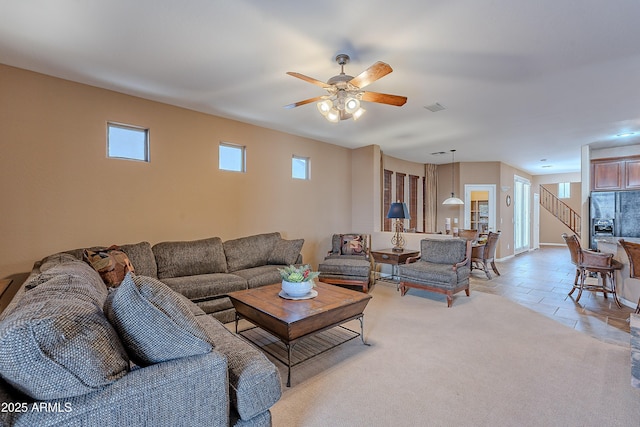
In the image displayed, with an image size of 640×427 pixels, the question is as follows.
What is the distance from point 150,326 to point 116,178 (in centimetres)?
309

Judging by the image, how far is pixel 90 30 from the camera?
239 centimetres

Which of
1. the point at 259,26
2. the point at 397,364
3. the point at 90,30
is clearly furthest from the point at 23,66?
the point at 397,364

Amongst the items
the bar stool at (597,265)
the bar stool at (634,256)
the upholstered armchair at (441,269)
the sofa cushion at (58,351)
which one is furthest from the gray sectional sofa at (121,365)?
the bar stool at (597,265)

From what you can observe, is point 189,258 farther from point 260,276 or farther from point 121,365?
point 121,365

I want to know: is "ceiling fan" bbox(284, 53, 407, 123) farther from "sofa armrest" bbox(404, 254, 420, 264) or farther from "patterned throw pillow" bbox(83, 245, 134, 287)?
"sofa armrest" bbox(404, 254, 420, 264)

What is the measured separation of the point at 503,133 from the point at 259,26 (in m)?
4.87

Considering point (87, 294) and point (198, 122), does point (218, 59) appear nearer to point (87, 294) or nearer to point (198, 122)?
point (198, 122)

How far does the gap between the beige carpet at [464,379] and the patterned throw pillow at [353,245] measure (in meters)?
1.89

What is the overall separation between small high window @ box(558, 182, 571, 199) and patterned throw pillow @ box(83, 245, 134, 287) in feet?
47.6

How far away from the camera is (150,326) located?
1284 mm

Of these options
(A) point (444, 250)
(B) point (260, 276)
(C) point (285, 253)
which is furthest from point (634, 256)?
(B) point (260, 276)

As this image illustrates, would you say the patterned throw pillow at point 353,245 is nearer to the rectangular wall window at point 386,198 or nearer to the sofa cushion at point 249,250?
the sofa cushion at point 249,250

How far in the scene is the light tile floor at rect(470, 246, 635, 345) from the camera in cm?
354

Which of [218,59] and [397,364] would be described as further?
[218,59]
